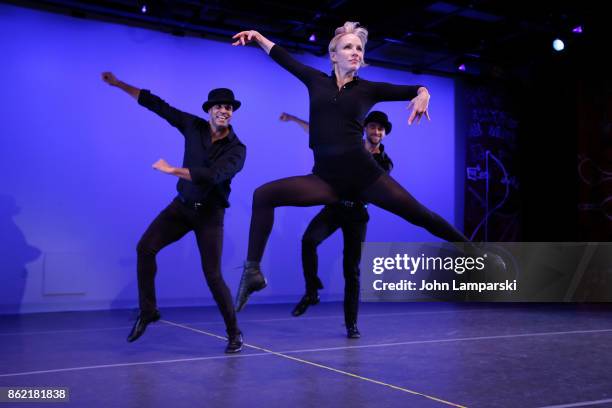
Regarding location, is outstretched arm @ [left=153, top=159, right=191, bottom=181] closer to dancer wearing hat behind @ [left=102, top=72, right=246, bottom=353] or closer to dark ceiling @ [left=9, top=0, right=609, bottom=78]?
dancer wearing hat behind @ [left=102, top=72, right=246, bottom=353]

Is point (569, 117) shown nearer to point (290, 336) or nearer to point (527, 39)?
point (527, 39)

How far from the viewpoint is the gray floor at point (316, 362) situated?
2975 mm

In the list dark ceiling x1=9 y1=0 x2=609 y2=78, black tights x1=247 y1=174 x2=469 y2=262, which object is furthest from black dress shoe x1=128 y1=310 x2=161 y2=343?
dark ceiling x1=9 y1=0 x2=609 y2=78

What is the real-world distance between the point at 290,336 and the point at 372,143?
5.63 feet

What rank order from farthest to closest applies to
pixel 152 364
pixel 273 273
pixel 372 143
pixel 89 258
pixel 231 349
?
pixel 273 273
pixel 89 258
pixel 372 143
pixel 231 349
pixel 152 364

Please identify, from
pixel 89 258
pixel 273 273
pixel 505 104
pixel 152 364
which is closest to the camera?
pixel 152 364

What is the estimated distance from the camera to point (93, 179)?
22.6 ft

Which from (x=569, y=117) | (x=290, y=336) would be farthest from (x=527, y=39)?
(x=290, y=336)

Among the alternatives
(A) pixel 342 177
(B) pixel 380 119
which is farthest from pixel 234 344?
(B) pixel 380 119

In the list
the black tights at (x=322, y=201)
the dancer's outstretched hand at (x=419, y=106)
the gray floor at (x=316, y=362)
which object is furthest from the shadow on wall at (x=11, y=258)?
the dancer's outstretched hand at (x=419, y=106)

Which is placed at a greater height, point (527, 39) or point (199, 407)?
point (527, 39)

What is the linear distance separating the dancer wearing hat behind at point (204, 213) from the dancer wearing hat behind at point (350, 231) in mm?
966

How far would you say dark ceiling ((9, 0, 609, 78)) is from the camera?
22.8 ft

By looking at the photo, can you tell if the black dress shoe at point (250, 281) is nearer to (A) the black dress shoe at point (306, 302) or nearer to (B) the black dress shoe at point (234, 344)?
(B) the black dress shoe at point (234, 344)
